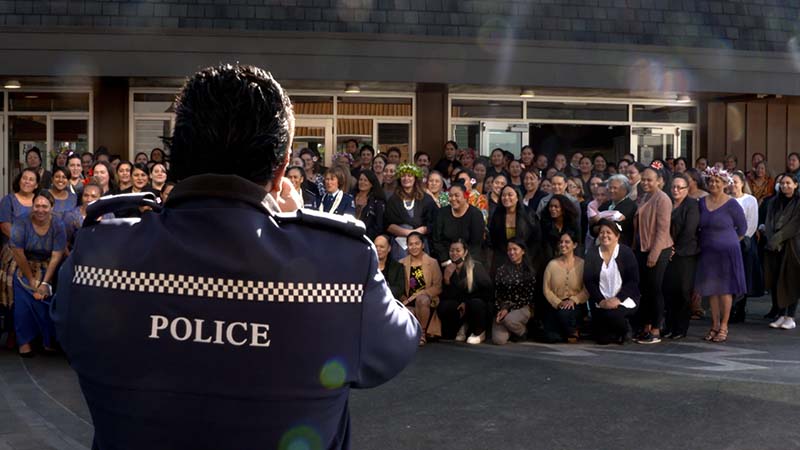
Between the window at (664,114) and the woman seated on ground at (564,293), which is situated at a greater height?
the window at (664,114)

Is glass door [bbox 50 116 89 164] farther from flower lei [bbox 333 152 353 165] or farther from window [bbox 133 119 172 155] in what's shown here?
flower lei [bbox 333 152 353 165]

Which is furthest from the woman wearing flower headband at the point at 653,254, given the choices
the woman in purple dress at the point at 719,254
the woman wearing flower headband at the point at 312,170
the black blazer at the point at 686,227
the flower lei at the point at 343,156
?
the flower lei at the point at 343,156

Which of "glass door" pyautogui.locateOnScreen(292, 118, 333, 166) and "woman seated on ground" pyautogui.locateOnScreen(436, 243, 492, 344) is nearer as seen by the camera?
"woman seated on ground" pyautogui.locateOnScreen(436, 243, 492, 344)

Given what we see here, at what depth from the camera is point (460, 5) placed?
1528 cm

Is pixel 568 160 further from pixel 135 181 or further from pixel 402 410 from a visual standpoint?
pixel 402 410

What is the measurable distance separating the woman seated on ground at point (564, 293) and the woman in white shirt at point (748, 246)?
2367 millimetres

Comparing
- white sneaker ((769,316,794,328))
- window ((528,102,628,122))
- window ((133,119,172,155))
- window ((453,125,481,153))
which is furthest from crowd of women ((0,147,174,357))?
window ((528,102,628,122))

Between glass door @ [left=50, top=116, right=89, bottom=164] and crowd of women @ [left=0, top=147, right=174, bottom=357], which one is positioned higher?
glass door @ [left=50, top=116, right=89, bottom=164]

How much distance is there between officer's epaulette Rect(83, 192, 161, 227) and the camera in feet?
5.98

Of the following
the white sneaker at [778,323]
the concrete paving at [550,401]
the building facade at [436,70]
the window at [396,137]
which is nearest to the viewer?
the concrete paving at [550,401]

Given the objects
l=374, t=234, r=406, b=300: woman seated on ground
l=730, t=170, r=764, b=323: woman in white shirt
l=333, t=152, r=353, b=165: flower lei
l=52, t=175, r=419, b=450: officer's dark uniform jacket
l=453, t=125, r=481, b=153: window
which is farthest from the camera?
l=453, t=125, r=481, b=153: window

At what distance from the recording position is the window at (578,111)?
1706cm

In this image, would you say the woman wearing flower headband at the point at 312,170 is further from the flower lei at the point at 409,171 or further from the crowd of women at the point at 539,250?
the flower lei at the point at 409,171

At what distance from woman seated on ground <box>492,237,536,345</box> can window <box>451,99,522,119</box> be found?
6985 mm
